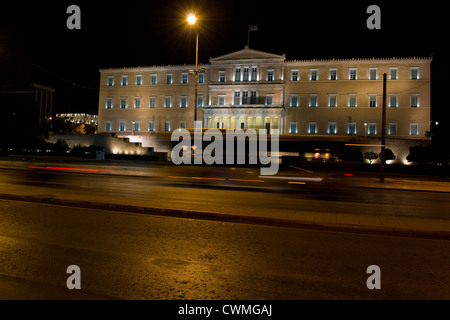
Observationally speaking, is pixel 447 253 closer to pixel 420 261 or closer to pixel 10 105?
pixel 420 261

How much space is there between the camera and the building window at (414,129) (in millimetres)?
56625

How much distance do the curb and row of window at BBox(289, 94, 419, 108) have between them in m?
53.6

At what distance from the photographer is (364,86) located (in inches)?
2291

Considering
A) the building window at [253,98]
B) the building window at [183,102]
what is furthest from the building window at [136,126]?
the building window at [253,98]

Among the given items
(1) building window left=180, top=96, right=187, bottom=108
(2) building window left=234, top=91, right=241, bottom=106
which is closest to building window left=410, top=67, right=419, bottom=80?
(2) building window left=234, top=91, right=241, bottom=106

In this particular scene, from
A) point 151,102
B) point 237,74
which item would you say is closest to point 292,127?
point 237,74

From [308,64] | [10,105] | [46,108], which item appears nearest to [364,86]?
[308,64]

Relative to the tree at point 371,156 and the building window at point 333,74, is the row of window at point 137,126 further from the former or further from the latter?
the tree at point 371,156

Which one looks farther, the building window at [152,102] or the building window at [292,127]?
the building window at [152,102]

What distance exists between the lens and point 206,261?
19.8 ft

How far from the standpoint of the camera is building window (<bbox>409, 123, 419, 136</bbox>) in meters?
56.6

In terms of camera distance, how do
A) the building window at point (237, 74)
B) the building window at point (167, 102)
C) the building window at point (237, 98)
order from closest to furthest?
the building window at point (237, 98) < the building window at point (237, 74) < the building window at point (167, 102)

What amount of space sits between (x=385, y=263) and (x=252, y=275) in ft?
8.37

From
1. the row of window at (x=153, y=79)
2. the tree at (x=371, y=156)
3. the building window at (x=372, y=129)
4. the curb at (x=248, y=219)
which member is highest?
the row of window at (x=153, y=79)
